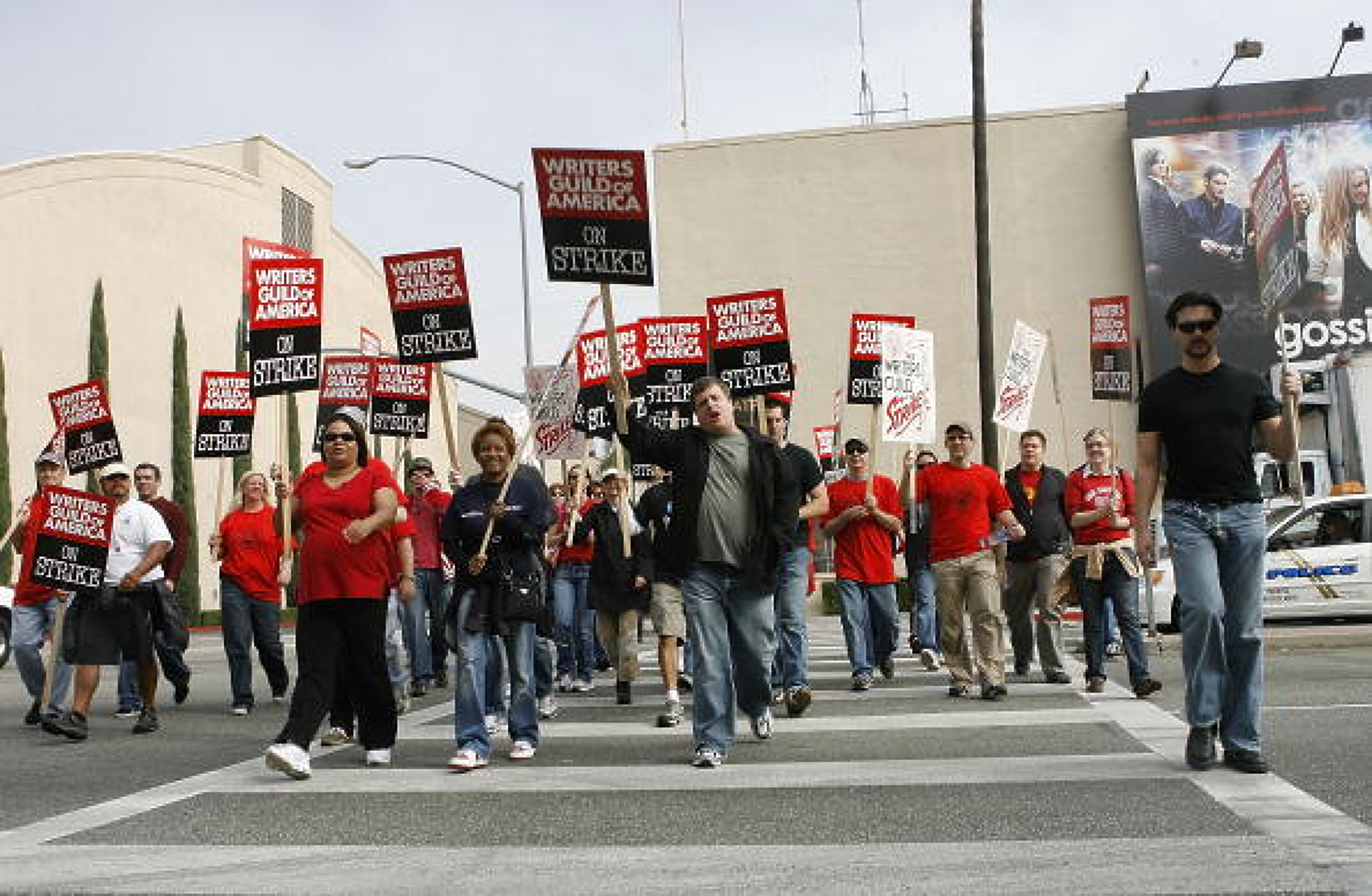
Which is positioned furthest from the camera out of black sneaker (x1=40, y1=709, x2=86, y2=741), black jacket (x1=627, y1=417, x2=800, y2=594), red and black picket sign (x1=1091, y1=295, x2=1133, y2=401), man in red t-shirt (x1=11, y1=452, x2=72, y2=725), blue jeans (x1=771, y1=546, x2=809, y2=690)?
red and black picket sign (x1=1091, y1=295, x2=1133, y2=401)

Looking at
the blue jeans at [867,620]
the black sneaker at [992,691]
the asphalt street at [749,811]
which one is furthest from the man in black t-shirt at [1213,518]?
the blue jeans at [867,620]

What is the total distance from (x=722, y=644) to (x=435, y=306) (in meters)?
6.13

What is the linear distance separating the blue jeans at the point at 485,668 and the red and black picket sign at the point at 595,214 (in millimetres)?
1960

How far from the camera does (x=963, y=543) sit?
10.9 metres

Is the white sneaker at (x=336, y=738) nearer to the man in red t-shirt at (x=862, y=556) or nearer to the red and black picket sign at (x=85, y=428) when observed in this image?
the man in red t-shirt at (x=862, y=556)

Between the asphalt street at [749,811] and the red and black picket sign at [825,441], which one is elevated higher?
the red and black picket sign at [825,441]

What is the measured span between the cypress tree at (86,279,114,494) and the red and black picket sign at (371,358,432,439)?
84.8 ft

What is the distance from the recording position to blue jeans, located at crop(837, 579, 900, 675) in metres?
11.7

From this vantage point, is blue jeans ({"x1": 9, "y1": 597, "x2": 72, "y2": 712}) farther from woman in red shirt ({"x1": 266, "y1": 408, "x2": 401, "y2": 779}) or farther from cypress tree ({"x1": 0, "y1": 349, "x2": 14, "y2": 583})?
cypress tree ({"x1": 0, "y1": 349, "x2": 14, "y2": 583})

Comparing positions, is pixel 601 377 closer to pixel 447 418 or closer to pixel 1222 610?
pixel 447 418

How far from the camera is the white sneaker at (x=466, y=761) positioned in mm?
7648

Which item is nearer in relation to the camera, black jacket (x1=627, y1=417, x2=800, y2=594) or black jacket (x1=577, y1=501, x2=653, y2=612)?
black jacket (x1=627, y1=417, x2=800, y2=594)

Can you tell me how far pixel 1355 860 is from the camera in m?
4.61

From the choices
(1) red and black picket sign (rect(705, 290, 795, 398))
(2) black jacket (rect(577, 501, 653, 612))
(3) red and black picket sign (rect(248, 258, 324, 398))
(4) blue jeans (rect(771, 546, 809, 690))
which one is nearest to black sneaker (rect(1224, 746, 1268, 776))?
(4) blue jeans (rect(771, 546, 809, 690))
